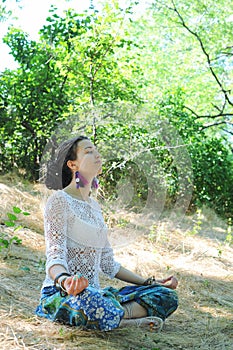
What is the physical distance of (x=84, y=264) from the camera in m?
2.44

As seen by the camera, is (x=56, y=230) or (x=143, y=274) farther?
(x=143, y=274)

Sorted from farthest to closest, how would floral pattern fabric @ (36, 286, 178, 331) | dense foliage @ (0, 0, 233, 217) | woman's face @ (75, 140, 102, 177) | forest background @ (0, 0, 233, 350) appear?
dense foliage @ (0, 0, 233, 217) → forest background @ (0, 0, 233, 350) → woman's face @ (75, 140, 102, 177) → floral pattern fabric @ (36, 286, 178, 331)

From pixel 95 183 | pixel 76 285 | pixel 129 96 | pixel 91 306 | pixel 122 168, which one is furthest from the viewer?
pixel 129 96

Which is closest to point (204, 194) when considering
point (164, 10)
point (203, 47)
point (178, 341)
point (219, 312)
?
point (203, 47)

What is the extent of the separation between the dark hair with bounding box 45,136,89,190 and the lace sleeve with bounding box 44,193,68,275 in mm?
202

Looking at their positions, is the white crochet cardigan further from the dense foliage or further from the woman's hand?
the dense foliage

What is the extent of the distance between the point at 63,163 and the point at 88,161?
17 cm

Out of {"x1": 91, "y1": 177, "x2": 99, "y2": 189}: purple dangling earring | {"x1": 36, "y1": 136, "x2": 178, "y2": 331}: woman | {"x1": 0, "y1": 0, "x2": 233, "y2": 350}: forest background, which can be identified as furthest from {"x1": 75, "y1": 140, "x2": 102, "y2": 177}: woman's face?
{"x1": 0, "y1": 0, "x2": 233, "y2": 350}: forest background

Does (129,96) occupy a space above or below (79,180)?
above

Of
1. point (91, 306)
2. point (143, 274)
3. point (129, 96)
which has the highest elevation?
point (129, 96)

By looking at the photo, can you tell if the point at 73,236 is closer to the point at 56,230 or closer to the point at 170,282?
the point at 56,230

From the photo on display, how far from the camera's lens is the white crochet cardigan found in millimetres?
2326

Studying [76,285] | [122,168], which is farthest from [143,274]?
[76,285]

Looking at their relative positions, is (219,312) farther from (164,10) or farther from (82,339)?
(164,10)
